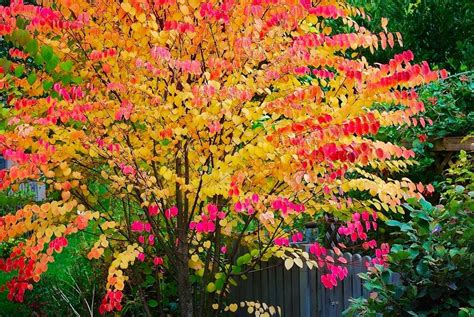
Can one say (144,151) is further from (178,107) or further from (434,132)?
(434,132)

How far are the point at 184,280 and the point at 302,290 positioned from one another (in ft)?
3.34

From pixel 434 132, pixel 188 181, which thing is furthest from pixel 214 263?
pixel 434 132

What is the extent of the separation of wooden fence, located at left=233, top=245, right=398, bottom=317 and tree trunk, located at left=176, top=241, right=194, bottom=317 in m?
0.56

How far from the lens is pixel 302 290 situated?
5504mm

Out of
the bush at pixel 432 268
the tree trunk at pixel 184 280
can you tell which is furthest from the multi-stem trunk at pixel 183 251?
the bush at pixel 432 268

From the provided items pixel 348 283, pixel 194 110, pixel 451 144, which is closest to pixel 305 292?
pixel 348 283

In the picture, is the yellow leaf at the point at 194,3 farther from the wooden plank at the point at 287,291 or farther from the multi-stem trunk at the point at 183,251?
the wooden plank at the point at 287,291

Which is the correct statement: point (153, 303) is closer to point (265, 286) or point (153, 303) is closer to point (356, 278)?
point (265, 286)

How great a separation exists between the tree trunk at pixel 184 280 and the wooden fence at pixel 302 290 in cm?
56

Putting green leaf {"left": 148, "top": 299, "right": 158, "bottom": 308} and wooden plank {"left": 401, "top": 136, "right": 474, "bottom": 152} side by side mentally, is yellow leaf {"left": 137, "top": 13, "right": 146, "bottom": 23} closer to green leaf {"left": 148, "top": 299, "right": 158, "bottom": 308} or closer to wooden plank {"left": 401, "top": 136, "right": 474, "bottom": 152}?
green leaf {"left": 148, "top": 299, "right": 158, "bottom": 308}

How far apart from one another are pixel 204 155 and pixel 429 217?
163 centimetres

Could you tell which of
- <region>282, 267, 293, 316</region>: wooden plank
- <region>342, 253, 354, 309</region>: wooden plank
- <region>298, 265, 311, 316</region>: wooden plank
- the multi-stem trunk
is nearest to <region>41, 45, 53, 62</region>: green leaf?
the multi-stem trunk

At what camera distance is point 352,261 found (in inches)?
197

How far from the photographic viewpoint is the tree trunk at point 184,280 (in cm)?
502
